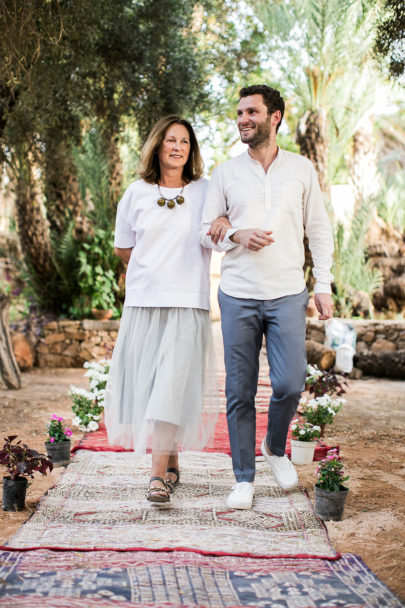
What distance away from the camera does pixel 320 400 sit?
5301mm

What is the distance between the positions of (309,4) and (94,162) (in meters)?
3.92

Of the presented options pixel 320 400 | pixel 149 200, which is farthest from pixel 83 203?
pixel 149 200

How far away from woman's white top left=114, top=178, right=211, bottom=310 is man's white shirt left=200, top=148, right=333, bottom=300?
0.12 m

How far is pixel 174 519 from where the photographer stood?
3.34 m

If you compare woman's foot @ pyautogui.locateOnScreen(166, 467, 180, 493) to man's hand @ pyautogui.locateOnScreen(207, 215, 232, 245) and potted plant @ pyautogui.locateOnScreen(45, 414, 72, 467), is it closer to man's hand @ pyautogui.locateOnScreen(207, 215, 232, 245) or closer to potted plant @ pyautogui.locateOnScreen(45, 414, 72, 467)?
potted plant @ pyautogui.locateOnScreen(45, 414, 72, 467)

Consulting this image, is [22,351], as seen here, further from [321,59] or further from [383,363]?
[321,59]

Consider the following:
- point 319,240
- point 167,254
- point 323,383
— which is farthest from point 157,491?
point 323,383

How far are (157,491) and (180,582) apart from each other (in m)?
0.98

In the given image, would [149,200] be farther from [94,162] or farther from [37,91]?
[94,162]

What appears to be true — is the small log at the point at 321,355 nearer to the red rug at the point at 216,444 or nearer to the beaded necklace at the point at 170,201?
the red rug at the point at 216,444

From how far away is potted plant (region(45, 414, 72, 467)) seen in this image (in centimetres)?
455

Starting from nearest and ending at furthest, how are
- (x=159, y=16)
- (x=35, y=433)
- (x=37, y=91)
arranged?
(x=35, y=433) < (x=37, y=91) < (x=159, y=16)

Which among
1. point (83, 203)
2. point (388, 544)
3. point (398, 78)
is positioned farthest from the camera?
point (83, 203)

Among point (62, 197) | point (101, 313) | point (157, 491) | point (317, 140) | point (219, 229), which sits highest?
point (317, 140)
